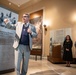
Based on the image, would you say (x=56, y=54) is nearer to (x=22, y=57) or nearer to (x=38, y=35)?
(x=38, y=35)

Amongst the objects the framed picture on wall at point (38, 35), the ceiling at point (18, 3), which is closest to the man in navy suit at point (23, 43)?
the framed picture on wall at point (38, 35)

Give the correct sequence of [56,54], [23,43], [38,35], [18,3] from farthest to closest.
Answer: [18,3] → [38,35] → [56,54] → [23,43]

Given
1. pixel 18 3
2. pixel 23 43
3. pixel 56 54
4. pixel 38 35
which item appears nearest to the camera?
pixel 23 43

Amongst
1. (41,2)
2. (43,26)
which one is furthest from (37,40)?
(41,2)

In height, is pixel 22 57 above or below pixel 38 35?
below

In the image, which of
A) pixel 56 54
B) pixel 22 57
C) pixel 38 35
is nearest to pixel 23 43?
pixel 22 57

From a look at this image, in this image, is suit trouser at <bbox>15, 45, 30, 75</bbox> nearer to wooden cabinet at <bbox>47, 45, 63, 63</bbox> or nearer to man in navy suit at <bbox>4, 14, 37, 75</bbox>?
man in navy suit at <bbox>4, 14, 37, 75</bbox>

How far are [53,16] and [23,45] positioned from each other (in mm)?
5789

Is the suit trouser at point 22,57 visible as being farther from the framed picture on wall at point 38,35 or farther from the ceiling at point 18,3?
the ceiling at point 18,3

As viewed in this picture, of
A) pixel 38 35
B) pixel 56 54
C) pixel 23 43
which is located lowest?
pixel 56 54

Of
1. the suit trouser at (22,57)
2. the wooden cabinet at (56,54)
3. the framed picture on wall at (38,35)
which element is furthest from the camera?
the framed picture on wall at (38,35)

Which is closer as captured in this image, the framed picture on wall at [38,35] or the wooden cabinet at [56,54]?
the wooden cabinet at [56,54]

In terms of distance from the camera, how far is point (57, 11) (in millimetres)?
7617

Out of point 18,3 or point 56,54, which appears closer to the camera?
point 56,54
